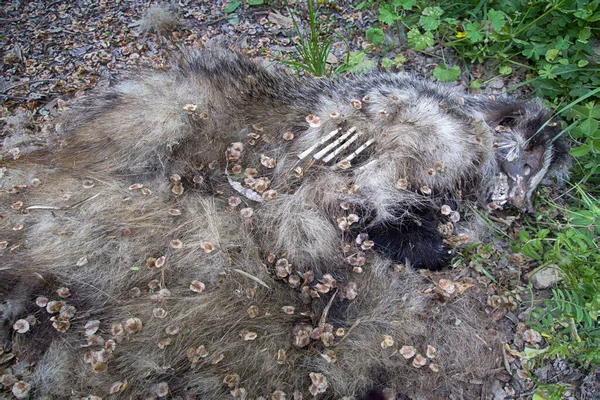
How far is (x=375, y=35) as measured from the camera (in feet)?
11.2

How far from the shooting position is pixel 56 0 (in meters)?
3.82

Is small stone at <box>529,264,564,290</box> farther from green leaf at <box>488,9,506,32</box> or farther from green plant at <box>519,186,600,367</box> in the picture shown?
green leaf at <box>488,9,506,32</box>

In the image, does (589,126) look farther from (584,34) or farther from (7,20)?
(7,20)

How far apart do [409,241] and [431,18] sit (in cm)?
170

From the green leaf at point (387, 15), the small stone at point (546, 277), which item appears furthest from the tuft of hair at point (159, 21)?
the small stone at point (546, 277)

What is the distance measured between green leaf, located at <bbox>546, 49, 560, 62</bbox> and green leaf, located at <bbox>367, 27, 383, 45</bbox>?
1133mm

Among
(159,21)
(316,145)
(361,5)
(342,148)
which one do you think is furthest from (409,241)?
(159,21)

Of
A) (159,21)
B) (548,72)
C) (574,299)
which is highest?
(159,21)

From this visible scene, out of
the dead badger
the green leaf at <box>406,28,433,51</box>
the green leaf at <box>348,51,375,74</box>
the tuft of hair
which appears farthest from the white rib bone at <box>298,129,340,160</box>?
the tuft of hair

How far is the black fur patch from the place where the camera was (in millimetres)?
2547

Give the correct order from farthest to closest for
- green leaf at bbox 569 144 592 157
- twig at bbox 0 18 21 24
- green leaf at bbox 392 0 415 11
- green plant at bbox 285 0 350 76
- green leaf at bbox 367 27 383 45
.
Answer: twig at bbox 0 18 21 24
green leaf at bbox 367 27 383 45
green leaf at bbox 392 0 415 11
green plant at bbox 285 0 350 76
green leaf at bbox 569 144 592 157

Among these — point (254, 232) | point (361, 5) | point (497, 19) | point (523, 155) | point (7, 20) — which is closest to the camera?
point (254, 232)

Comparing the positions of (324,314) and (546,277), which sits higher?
(324,314)

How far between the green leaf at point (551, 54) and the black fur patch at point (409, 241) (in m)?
1.47
